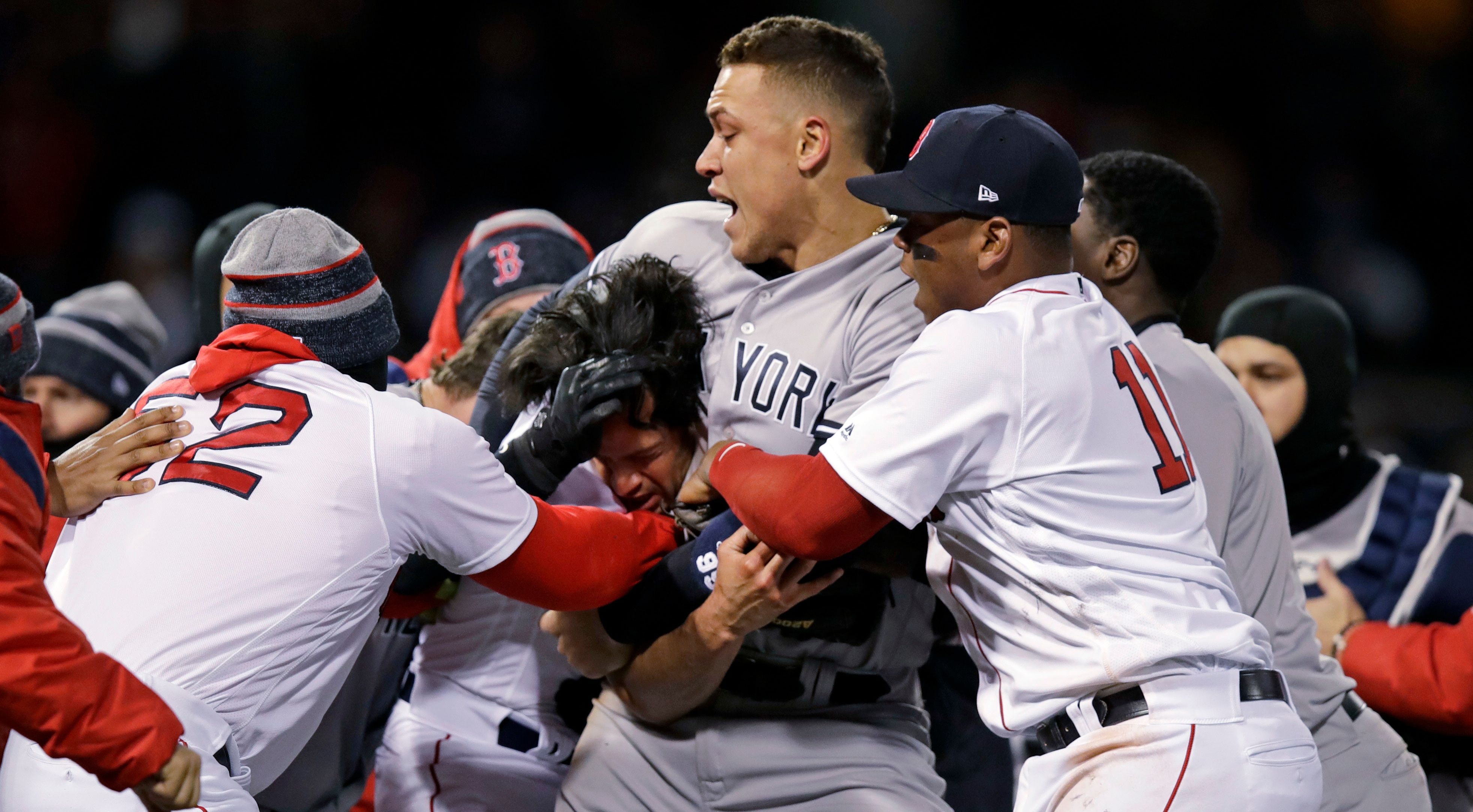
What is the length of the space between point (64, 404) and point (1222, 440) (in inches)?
144

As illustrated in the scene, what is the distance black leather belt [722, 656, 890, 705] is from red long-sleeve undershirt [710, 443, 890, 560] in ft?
2.08

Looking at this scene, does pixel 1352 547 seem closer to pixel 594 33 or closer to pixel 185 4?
pixel 594 33

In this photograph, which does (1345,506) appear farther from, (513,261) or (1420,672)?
(513,261)

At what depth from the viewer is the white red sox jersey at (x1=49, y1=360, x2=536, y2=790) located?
2.08m

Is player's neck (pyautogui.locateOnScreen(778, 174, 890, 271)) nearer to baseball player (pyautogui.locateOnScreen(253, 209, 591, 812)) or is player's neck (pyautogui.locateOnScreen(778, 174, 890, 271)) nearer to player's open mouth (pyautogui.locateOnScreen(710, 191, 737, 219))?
player's open mouth (pyautogui.locateOnScreen(710, 191, 737, 219))

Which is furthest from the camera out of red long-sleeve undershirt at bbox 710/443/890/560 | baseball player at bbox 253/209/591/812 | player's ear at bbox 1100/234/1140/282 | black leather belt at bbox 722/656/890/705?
baseball player at bbox 253/209/591/812

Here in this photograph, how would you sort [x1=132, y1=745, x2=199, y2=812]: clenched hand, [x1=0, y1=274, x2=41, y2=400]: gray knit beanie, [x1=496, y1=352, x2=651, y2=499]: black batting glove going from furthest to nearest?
[x1=496, y1=352, x2=651, y2=499]: black batting glove, [x1=0, y1=274, x2=41, y2=400]: gray knit beanie, [x1=132, y1=745, x2=199, y2=812]: clenched hand

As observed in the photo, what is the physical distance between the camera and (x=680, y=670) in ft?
8.73

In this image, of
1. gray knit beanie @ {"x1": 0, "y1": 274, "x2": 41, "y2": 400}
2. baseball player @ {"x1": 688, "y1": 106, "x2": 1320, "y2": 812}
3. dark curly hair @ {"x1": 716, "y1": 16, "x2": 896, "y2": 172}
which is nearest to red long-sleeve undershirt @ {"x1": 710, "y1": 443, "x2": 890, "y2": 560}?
baseball player @ {"x1": 688, "y1": 106, "x2": 1320, "y2": 812}

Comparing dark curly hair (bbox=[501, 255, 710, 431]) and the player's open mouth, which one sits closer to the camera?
dark curly hair (bbox=[501, 255, 710, 431])

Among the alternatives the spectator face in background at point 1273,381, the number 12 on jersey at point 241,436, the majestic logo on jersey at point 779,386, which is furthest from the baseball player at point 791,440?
the spectator face in background at point 1273,381

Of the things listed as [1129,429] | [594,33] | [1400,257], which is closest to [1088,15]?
[1400,257]

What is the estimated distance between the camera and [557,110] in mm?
7133

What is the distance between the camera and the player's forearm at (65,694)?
5.63 feet
